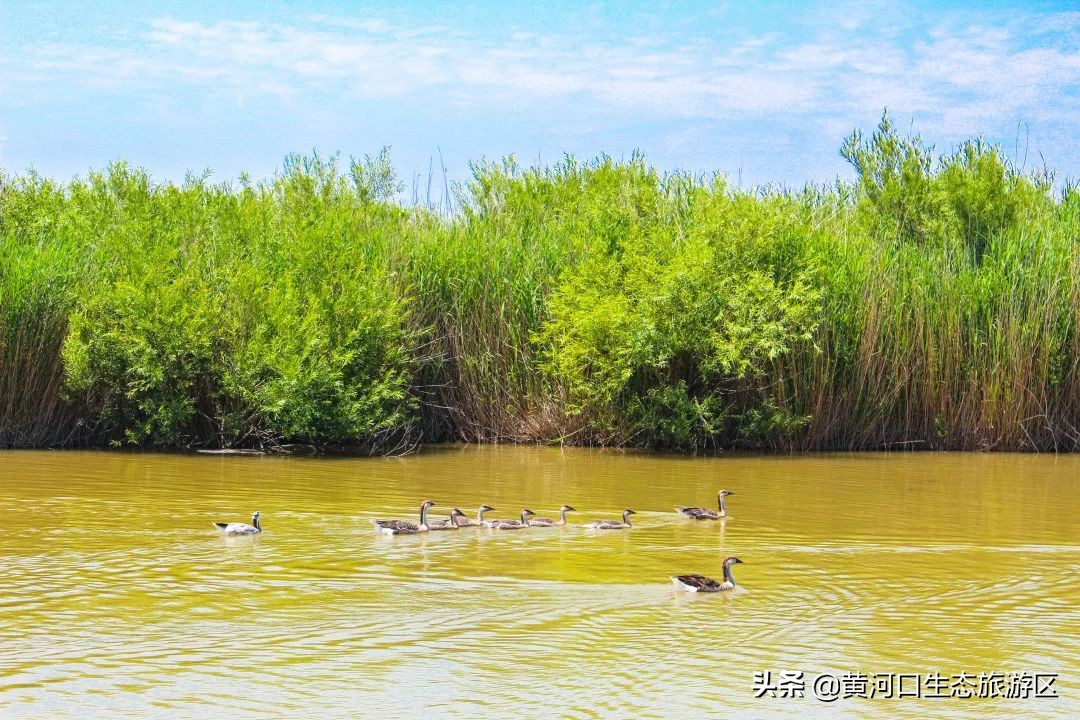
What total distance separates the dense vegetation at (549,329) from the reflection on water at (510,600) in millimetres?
3770

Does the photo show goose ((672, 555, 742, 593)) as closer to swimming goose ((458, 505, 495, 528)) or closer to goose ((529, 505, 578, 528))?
goose ((529, 505, 578, 528))

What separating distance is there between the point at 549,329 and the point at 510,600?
445 inches

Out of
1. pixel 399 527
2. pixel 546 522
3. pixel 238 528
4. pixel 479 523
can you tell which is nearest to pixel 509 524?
pixel 479 523

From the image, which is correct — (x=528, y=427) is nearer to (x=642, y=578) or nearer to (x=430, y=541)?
(x=430, y=541)

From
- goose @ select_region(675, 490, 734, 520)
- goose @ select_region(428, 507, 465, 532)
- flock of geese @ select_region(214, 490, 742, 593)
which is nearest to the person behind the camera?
flock of geese @ select_region(214, 490, 742, 593)

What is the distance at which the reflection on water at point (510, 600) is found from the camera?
6.50 m

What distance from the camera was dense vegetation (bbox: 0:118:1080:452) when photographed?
1884 centimetres

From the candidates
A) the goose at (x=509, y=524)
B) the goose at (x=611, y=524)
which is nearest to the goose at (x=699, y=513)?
the goose at (x=611, y=524)

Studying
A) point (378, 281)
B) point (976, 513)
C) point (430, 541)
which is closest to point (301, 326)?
point (378, 281)

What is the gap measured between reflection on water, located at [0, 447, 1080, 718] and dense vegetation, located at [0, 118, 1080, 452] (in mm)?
3770

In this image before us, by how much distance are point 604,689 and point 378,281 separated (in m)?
13.5

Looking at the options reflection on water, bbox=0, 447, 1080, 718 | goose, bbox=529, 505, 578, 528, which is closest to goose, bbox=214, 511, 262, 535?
reflection on water, bbox=0, 447, 1080, 718

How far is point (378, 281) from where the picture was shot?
1947 centimetres

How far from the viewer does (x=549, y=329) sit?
19734 millimetres
